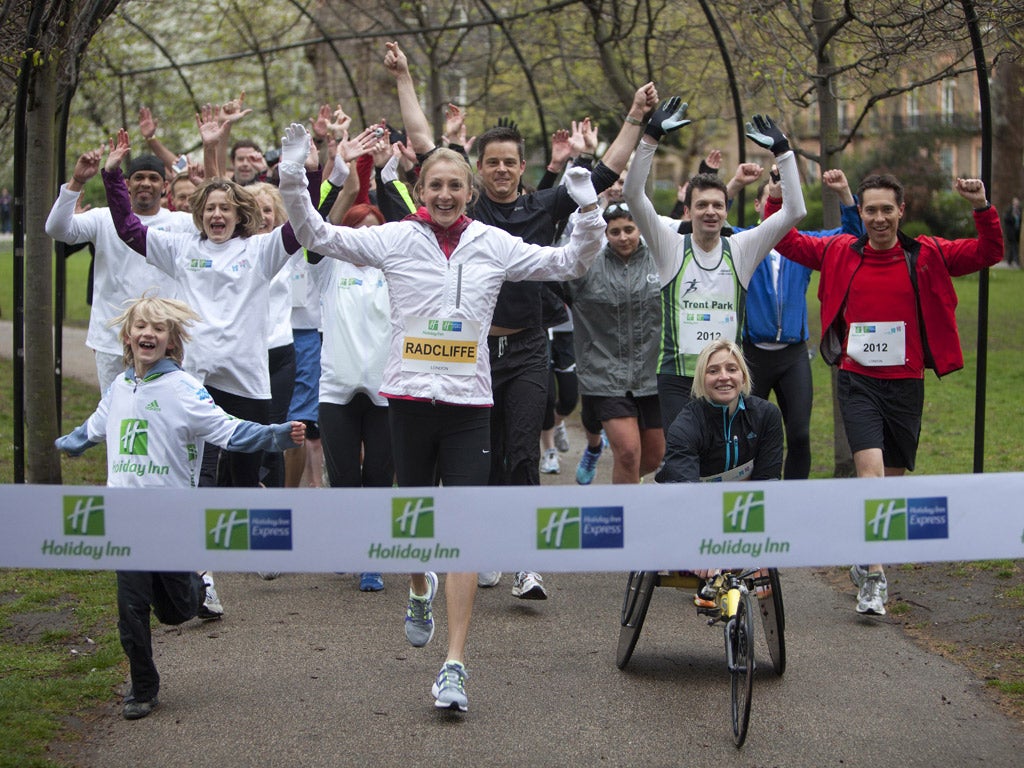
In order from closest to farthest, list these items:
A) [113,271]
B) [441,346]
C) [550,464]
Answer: [441,346], [113,271], [550,464]

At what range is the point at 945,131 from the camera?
1626 inches

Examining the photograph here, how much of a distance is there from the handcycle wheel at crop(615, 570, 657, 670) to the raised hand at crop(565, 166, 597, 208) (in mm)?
1490

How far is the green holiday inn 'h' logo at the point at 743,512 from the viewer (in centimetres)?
445

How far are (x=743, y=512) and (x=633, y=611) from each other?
1566mm

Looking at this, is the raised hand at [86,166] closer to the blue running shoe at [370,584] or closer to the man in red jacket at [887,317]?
the blue running shoe at [370,584]

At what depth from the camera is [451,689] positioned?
5.44 metres

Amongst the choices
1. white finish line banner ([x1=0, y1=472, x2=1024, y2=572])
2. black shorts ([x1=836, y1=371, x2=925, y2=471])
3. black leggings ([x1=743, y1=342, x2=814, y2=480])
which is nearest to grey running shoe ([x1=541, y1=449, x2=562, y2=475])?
black leggings ([x1=743, y1=342, x2=814, y2=480])

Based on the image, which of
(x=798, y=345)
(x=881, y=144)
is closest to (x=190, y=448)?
(x=798, y=345)

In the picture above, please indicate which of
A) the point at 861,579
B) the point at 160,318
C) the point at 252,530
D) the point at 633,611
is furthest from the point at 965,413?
the point at 252,530

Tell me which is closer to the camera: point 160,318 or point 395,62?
point 160,318

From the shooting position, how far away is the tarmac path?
201 inches

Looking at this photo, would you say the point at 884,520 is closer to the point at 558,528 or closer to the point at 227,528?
the point at 558,528

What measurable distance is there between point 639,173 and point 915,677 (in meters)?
2.61

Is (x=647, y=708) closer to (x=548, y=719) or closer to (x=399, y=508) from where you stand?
(x=548, y=719)
